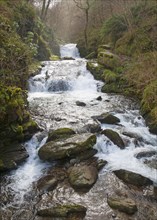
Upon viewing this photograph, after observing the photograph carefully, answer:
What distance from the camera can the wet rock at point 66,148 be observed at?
6.67m

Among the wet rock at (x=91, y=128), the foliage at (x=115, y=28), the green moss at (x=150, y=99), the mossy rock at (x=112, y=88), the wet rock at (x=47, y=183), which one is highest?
the foliage at (x=115, y=28)

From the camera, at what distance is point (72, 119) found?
366 inches

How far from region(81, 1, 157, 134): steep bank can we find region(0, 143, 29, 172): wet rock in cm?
429

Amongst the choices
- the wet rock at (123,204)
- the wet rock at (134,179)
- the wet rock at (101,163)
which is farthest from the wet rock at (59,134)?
the wet rock at (123,204)

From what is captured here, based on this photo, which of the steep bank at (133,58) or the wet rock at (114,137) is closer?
the wet rock at (114,137)

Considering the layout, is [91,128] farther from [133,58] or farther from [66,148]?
[133,58]

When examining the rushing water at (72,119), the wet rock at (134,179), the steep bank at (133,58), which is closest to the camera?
the wet rock at (134,179)

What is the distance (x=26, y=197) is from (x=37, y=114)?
14.9 ft

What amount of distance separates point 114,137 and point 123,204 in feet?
8.88

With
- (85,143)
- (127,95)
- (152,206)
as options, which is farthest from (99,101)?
(152,206)

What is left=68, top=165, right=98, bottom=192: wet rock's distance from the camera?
582 cm

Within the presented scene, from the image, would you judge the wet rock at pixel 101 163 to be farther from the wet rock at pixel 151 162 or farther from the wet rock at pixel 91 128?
the wet rock at pixel 91 128

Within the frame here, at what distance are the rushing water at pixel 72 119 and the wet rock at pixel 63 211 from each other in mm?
426

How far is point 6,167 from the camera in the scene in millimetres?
6289
